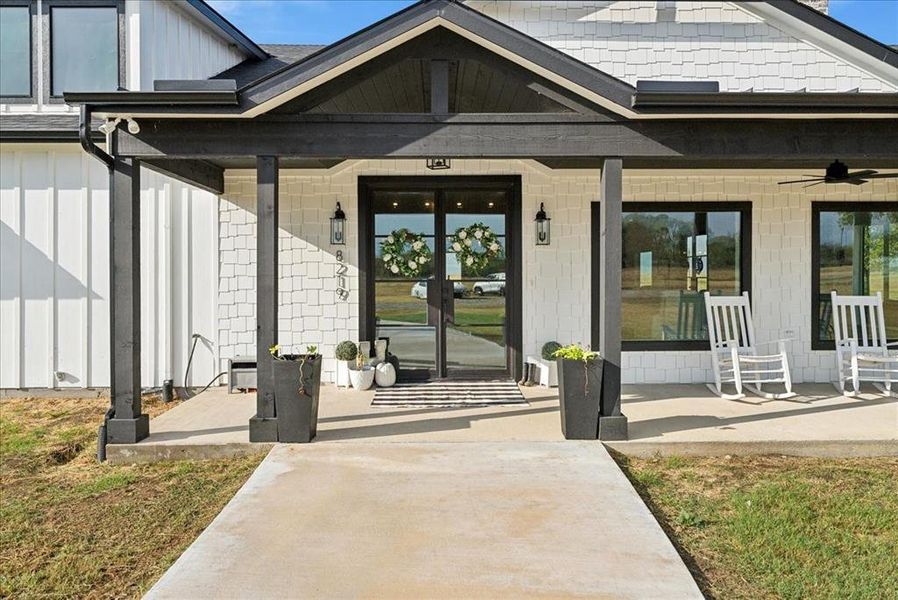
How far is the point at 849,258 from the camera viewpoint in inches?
277

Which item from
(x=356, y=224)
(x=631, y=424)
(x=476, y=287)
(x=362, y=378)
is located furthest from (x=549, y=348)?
(x=356, y=224)

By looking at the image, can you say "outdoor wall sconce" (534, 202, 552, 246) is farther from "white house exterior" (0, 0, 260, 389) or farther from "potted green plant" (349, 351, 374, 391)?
"white house exterior" (0, 0, 260, 389)

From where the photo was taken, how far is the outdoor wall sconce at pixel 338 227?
6793 mm

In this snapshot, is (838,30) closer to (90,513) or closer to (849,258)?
(849,258)

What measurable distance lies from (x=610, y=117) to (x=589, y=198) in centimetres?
237

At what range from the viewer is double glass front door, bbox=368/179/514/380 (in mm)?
6930

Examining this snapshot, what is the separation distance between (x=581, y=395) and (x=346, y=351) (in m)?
2.92

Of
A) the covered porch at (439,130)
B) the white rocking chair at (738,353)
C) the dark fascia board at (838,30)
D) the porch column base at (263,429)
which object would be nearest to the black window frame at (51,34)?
the covered porch at (439,130)

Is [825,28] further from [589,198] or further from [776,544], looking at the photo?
[776,544]

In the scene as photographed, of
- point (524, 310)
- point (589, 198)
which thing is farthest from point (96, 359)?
point (589, 198)

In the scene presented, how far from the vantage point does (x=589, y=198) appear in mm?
6941

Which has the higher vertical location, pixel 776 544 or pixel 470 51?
pixel 470 51

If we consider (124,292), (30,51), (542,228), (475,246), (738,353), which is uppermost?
(30,51)

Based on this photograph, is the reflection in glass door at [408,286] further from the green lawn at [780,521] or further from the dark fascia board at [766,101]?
the dark fascia board at [766,101]
